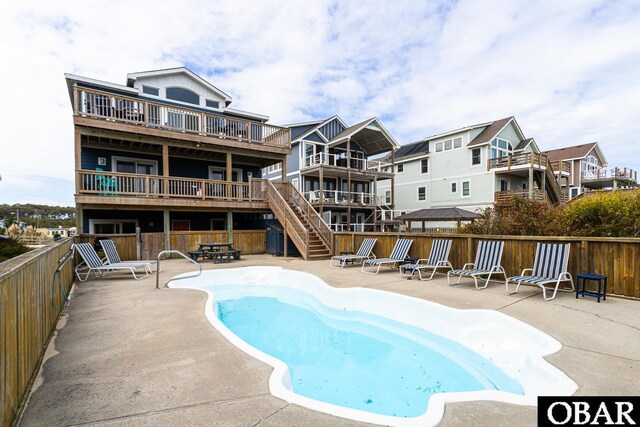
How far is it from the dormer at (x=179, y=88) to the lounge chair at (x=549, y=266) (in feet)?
56.5

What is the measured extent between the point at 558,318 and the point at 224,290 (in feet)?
27.1

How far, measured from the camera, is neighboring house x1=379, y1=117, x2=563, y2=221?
24.1 meters

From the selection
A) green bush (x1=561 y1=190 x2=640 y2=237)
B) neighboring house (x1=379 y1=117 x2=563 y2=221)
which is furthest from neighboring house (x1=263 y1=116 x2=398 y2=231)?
green bush (x1=561 y1=190 x2=640 y2=237)

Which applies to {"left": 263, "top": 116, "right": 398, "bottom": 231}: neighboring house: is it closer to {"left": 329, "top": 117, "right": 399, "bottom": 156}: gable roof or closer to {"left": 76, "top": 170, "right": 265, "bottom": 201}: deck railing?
{"left": 329, "top": 117, "right": 399, "bottom": 156}: gable roof

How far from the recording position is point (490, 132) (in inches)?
1005

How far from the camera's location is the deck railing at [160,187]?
12892 millimetres

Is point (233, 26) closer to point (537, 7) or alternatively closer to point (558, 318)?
point (537, 7)

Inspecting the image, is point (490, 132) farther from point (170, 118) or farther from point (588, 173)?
point (170, 118)

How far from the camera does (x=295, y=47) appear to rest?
13.2 meters

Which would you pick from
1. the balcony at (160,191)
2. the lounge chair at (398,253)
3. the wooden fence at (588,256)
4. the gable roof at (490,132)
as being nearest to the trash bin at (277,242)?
the balcony at (160,191)

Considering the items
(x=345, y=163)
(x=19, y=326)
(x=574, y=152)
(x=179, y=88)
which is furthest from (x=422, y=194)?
(x=19, y=326)

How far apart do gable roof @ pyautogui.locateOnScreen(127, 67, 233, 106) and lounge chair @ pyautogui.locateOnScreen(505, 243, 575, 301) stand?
17.8m

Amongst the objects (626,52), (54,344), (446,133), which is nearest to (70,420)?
(54,344)

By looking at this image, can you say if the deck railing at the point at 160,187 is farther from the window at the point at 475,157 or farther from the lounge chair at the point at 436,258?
the window at the point at 475,157
